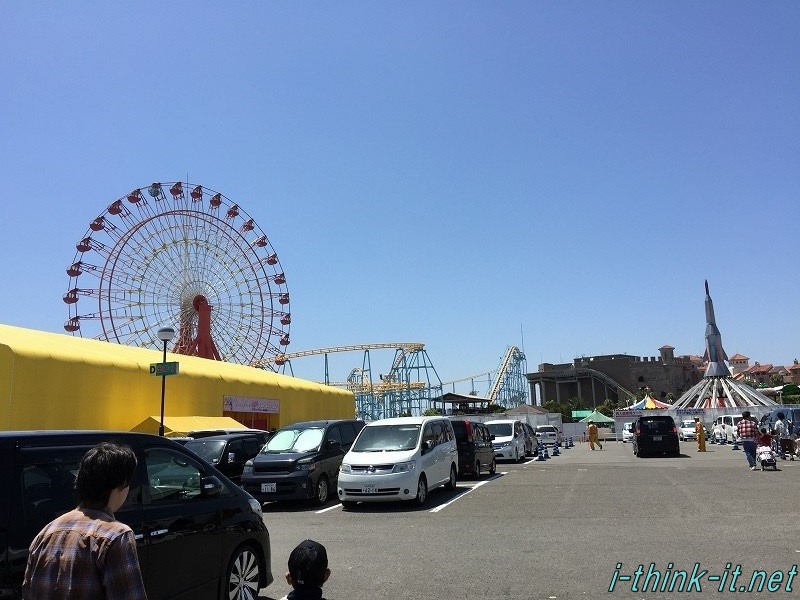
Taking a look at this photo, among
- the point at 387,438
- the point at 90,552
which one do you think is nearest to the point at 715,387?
the point at 387,438

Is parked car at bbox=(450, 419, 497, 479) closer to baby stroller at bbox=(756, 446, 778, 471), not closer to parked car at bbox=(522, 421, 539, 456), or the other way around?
baby stroller at bbox=(756, 446, 778, 471)

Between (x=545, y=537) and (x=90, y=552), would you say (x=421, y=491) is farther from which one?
(x=90, y=552)

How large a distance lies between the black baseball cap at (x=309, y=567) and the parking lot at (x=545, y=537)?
337 centimetres

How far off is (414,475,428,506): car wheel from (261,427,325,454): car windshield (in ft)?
9.15

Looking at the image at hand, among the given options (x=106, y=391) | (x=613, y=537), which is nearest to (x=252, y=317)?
(x=106, y=391)

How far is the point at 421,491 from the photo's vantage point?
1327 centimetres

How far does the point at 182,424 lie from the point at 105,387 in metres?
3.65

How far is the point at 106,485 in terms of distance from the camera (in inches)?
109

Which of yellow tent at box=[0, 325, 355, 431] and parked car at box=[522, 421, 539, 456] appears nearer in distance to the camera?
yellow tent at box=[0, 325, 355, 431]

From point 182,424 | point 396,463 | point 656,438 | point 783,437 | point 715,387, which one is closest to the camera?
point 396,463

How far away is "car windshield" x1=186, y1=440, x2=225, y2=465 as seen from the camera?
15.6 m

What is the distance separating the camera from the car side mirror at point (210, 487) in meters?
5.67

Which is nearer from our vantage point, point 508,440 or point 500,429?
point 508,440

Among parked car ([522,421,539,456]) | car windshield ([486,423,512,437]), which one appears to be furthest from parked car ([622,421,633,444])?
car windshield ([486,423,512,437])
